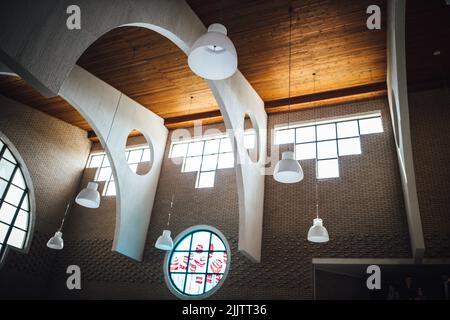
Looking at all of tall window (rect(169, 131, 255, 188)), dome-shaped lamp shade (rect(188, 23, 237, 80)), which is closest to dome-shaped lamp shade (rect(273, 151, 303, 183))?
dome-shaped lamp shade (rect(188, 23, 237, 80))

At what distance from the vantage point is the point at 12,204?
11.7m

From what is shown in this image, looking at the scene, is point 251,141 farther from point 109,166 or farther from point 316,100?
point 109,166

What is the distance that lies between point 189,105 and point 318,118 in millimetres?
4332

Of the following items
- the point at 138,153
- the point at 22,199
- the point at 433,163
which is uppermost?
the point at 138,153

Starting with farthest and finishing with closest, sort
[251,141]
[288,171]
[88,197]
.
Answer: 1. [251,141]
2. [88,197]
3. [288,171]

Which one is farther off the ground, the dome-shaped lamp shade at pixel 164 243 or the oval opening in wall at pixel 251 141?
the oval opening in wall at pixel 251 141

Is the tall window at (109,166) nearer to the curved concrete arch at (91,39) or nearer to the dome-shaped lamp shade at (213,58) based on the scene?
the curved concrete arch at (91,39)

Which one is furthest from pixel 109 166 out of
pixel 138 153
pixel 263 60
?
pixel 263 60

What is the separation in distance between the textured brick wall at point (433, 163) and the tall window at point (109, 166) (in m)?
9.13

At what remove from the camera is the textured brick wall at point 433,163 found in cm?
865

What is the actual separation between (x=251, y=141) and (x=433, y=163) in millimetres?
5334

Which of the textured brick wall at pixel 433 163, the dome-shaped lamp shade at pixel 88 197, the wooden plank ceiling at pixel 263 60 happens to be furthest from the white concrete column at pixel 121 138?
the textured brick wall at pixel 433 163

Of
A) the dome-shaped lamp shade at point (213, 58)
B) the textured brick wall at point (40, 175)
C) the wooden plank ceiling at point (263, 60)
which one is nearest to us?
the dome-shaped lamp shade at point (213, 58)

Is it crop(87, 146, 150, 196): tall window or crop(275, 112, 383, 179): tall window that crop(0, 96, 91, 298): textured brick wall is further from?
crop(275, 112, 383, 179): tall window
